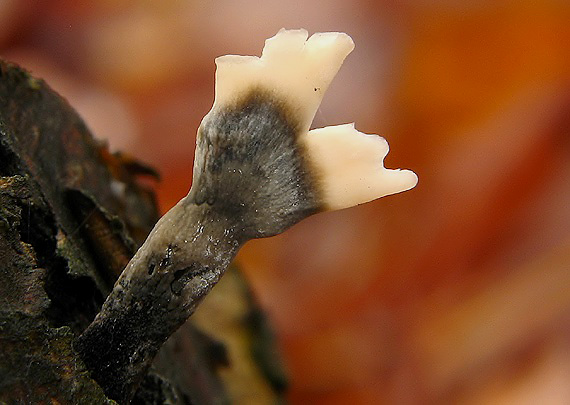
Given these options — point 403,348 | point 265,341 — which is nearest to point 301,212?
point 265,341

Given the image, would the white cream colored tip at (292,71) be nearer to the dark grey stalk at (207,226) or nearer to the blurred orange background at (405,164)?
the dark grey stalk at (207,226)

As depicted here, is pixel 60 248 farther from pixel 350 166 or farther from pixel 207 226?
pixel 350 166

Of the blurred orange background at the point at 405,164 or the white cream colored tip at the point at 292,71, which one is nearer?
the white cream colored tip at the point at 292,71

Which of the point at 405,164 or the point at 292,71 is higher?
the point at 405,164

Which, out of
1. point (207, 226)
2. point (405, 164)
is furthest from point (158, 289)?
point (405, 164)

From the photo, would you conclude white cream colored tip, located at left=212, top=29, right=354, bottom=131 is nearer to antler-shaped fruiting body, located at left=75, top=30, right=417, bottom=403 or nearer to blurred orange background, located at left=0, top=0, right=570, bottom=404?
antler-shaped fruiting body, located at left=75, top=30, right=417, bottom=403

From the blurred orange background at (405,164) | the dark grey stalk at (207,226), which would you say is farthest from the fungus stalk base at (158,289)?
the blurred orange background at (405,164)

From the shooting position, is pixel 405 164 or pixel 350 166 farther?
pixel 405 164
